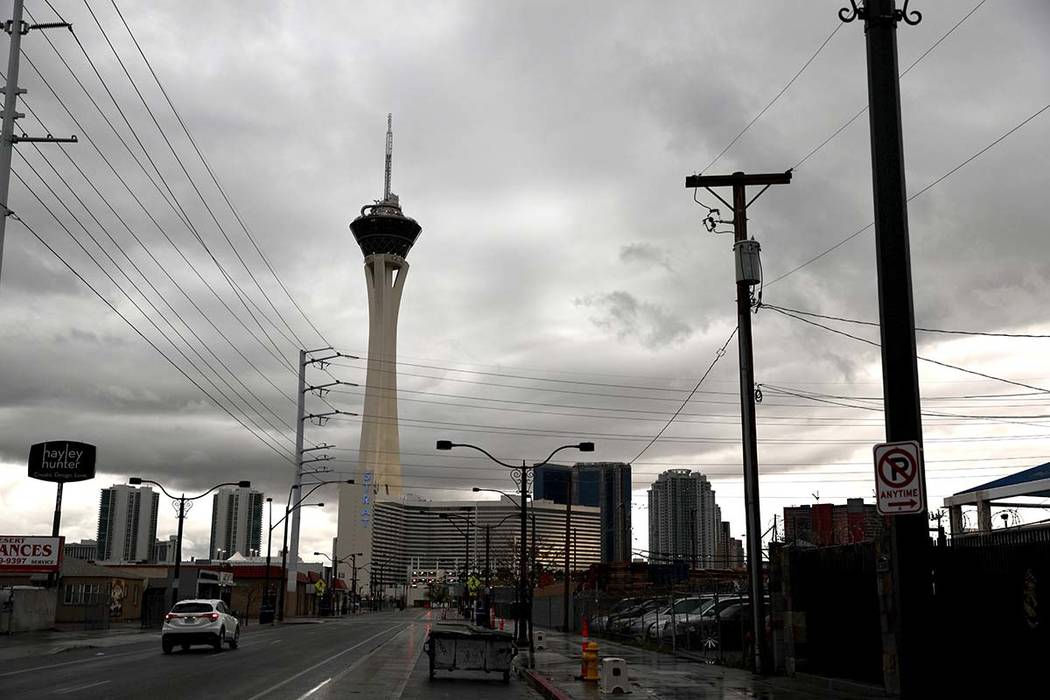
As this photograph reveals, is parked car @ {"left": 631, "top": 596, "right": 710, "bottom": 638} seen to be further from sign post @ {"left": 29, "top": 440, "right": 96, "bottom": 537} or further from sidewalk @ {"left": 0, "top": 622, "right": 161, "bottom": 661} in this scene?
sign post @ {"left": 29, "top": 440, "right": 96, "bottom": 537}

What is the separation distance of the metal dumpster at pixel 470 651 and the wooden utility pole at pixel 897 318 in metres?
17.1

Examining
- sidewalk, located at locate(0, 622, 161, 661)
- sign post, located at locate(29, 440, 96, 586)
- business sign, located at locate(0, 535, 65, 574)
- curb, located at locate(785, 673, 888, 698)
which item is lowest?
sidewalk, located at locate(0, 622, 161, 661)

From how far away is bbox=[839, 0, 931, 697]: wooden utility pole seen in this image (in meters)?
9.23

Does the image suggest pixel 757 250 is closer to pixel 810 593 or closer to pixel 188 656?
pixel 810 593

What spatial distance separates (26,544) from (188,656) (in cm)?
3492

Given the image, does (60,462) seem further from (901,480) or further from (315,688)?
(901,480)

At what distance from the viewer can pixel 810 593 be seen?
23359 millimetres

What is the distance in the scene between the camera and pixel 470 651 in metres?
26.1

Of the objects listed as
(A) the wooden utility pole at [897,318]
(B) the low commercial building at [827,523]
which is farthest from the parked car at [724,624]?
(A) the wooden utility pole at [897,318]

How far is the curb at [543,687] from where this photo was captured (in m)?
21.6

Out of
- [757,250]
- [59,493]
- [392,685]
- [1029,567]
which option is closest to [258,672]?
[392,685]

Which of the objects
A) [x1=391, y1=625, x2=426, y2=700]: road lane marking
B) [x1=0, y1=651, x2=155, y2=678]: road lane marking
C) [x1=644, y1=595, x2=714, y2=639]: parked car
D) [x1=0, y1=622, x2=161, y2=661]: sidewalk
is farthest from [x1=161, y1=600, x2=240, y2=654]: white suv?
[x1=644, y1=595, x2=714, y2=639]: parked car

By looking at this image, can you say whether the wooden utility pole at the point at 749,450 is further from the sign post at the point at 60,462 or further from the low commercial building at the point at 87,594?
the sign post at the point at 60,462

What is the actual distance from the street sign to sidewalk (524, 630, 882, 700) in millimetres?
11299
